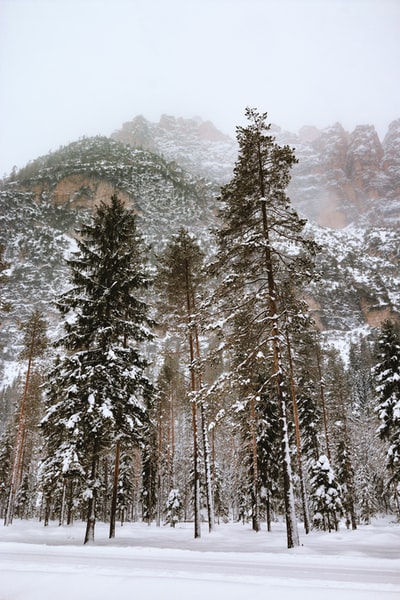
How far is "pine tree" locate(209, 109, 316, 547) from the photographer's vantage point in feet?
42.6

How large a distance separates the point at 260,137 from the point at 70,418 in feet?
41.2

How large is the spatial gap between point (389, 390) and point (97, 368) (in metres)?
16.6

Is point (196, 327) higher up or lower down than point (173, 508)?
higher up

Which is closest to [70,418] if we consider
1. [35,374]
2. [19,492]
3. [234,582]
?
[234,582]

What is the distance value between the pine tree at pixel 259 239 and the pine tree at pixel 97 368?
4815 mm

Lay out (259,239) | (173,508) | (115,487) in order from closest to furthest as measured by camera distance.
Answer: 1. (259,239)
2. (115,487)
3. (173,508)

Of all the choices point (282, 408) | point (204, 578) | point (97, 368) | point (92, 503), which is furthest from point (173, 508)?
point (204, 578)

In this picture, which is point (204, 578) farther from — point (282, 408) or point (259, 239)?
point (259, 239)

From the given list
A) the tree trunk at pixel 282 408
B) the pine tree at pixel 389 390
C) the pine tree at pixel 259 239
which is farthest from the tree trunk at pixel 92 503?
the pine tree at pixel 389 390

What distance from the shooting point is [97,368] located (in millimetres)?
14531

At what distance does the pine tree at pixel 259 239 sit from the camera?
42.6 ft

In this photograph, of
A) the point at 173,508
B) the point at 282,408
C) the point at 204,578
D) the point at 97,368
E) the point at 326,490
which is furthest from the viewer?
the point at 173,508

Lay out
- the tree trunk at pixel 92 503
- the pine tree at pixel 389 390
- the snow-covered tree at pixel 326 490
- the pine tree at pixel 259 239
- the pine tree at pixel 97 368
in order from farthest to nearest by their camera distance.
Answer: the snow-covered tree at pixel 326 490 < the pine tree at pixel 389 390 < the tree trunk at pixel 92 503 < the pine tree at pixel 97 368 < the pine tree at pixel 259 239

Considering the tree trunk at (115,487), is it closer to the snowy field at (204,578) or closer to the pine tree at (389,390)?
the snowy field at (204,578)
